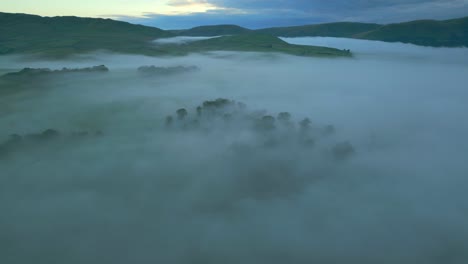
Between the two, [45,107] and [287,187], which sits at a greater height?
[45,107]

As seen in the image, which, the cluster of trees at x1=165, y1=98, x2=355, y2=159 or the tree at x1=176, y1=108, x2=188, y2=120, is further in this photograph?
the tree at x1=176, y1=108, x2=188, y2=120

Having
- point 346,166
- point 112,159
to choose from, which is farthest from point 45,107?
point 346,166

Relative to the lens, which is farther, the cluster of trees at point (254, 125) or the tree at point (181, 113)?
the tree at point (181, 113)

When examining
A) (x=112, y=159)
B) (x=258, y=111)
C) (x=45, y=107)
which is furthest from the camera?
(x=258, y=111)

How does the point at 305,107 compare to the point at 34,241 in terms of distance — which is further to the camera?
the point at 305,107

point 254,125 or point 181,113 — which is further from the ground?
point 181,113

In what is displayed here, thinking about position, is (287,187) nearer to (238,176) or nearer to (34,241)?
(238,176)

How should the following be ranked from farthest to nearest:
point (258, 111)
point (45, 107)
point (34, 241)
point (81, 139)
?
1. point (258, 111)
2. point (45, 107)
3. point (81, 139)
4. point (34, 241)

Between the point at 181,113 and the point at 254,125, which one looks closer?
the point at 254,125
